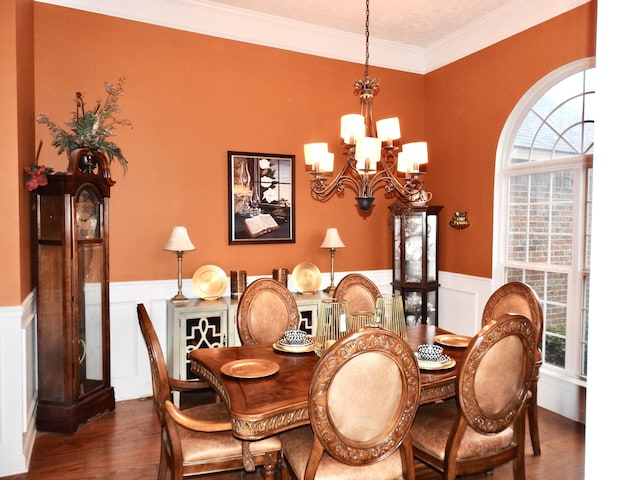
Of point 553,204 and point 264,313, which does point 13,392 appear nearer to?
point 264,313

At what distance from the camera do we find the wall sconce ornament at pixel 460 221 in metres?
4.79

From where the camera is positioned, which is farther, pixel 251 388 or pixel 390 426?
pixel 251 388

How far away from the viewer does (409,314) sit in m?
4.99

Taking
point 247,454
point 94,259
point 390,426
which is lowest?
point 247,454

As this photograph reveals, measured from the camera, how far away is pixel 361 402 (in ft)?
6.24

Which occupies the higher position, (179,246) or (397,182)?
(397,182)

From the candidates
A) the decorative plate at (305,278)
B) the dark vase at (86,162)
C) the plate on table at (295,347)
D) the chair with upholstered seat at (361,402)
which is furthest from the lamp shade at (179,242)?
the chair with upholstered seat at (361,402)

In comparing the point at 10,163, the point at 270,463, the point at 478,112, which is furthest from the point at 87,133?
the point at 478,112

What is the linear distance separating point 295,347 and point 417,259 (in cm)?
247

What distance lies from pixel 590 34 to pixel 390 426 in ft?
10.9

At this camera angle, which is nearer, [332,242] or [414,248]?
[332,242]

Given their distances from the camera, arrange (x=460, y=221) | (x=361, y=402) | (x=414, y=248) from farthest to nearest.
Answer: (x=414, y=248) → (x=460, y=221) → (x=361, y=402)

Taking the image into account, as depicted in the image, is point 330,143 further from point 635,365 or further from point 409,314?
point 635,365

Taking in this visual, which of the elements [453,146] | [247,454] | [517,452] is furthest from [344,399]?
[453,146]
